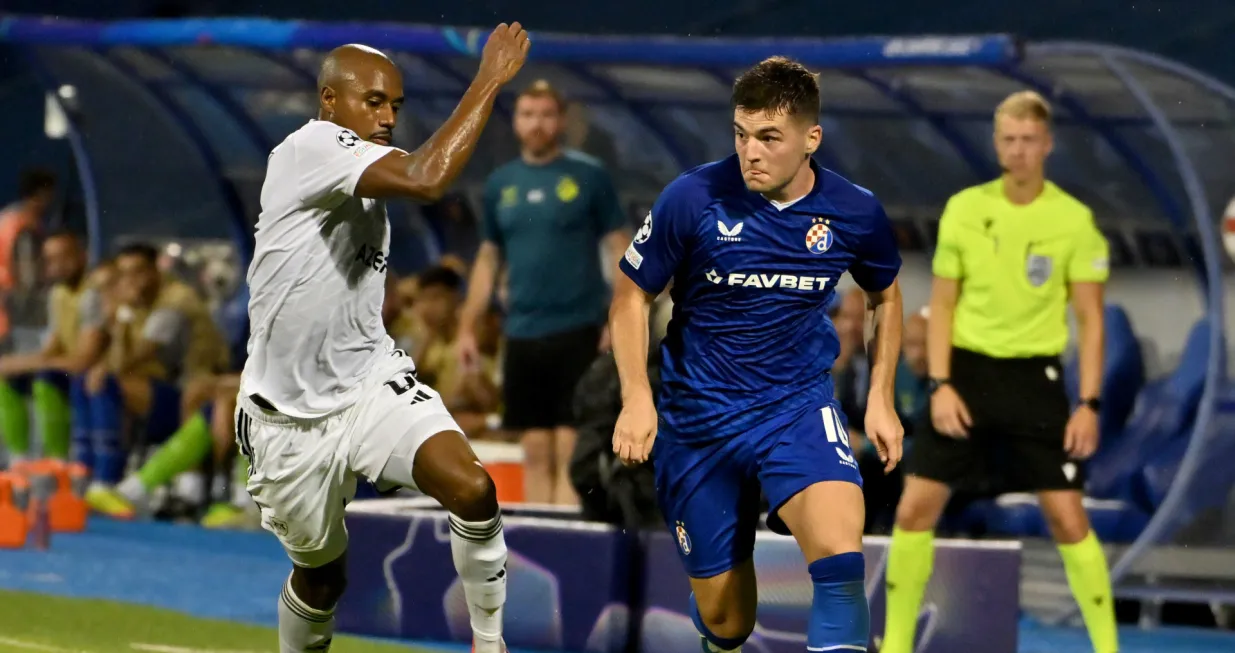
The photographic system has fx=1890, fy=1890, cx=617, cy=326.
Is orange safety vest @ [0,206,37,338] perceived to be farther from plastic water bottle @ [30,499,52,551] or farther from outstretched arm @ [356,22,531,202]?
outstretched arm @ [356,22,531,202]

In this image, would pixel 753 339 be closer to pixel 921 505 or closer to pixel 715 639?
pixel 715 639

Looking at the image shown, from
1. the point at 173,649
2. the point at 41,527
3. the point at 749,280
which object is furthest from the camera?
the point at 41,527

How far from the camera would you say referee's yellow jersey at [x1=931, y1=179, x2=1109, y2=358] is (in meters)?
7.29


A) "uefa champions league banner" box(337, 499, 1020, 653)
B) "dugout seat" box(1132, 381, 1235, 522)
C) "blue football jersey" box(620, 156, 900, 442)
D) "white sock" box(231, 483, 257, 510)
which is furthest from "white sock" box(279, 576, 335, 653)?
"white sock" box(231, 483, 257, 510)

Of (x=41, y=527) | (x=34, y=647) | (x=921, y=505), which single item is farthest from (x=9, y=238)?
(x=921, y=505)

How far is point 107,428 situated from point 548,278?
14.6 ft

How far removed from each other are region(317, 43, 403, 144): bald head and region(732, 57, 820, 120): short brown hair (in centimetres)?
103

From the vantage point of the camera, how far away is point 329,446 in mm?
5324

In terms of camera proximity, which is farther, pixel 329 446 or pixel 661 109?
pixel 661 109

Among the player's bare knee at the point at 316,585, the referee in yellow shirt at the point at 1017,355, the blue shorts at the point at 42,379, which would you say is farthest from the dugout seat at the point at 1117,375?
the blue shorts at the point at 42,379

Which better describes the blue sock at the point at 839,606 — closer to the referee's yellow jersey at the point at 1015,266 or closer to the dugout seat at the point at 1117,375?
the referee's yellow jersey at the point at 1015,266

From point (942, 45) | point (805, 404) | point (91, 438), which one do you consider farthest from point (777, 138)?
point (91, 438)

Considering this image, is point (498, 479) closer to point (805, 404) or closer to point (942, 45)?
point (942, 45)

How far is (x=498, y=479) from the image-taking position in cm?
950
